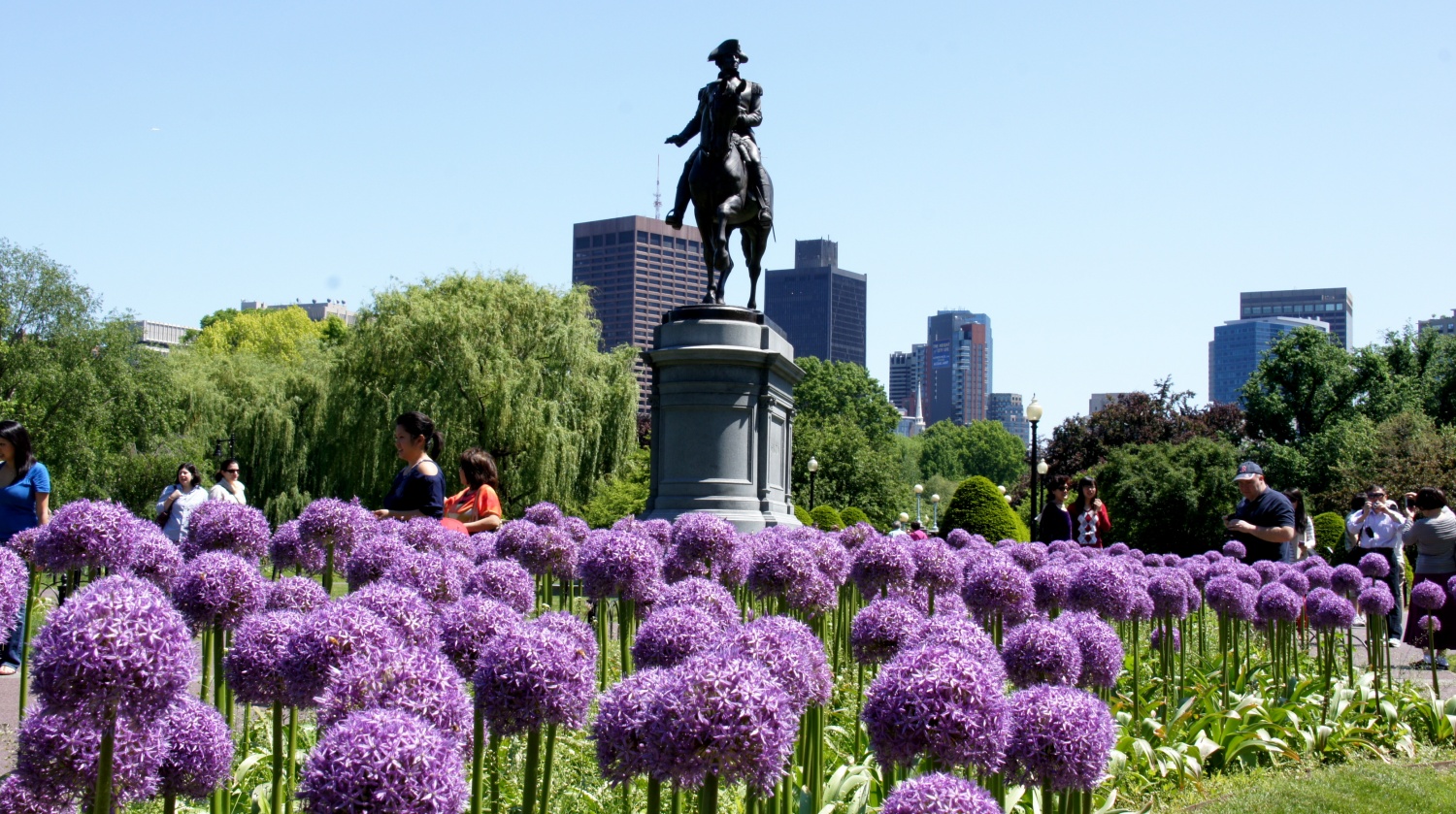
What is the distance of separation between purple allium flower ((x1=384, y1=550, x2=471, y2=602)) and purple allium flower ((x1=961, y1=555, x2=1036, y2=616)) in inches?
105

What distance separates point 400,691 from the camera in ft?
8.78

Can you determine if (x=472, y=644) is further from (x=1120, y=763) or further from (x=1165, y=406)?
(x=1165, y=406)

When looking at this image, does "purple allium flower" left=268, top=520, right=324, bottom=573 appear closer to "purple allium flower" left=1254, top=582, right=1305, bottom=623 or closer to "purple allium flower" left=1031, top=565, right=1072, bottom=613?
"purple allium flower" left=1031, top=565, right=1072, bottom=613

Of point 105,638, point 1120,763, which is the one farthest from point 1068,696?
point 1120,763

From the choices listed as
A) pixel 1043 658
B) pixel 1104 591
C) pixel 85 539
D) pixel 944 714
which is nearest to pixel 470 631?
pixel 944 714

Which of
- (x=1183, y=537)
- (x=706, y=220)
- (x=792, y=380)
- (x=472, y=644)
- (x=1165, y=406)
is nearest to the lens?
(x=472, y=644)

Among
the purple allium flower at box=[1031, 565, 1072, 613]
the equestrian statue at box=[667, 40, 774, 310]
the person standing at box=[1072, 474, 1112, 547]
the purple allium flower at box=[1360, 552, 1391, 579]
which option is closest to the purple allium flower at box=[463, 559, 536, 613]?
the purple allium flower at box=[1031, 565, 1072, 613]

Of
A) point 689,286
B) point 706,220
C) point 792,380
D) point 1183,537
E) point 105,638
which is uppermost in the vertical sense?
point 689,286

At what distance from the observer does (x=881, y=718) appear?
3.08 m

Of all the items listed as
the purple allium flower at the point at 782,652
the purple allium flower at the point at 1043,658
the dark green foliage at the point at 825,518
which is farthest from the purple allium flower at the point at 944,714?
the dark green foliage at the point at 825,518

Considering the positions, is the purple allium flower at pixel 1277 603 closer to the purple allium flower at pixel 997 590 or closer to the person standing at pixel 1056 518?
the purple allium flower at pixel 997 590

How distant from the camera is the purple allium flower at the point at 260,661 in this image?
10.8 feet

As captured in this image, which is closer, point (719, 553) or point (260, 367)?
point (719, 553)

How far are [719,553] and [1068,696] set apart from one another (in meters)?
3.44
